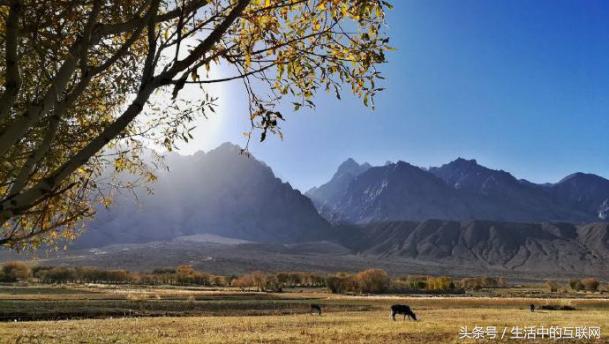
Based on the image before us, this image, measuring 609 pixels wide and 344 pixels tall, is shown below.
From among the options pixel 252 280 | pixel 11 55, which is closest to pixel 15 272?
pixel 252 280

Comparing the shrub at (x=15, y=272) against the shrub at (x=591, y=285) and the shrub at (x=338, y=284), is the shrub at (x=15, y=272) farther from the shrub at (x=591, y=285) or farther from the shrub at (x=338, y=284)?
the shrub at (x=591, y=285)

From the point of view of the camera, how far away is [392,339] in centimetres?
2850

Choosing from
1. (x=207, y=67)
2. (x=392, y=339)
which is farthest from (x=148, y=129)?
(x=392, y=339)

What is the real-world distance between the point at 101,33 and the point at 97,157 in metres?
6.45

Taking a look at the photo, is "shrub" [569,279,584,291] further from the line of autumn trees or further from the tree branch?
the tree branch

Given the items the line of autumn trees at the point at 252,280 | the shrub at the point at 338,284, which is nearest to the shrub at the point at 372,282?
the line of autumn trees at the point at 252,280

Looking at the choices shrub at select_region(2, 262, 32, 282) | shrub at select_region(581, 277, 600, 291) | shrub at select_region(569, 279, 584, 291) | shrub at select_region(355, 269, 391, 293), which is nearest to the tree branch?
shrub at select_region(355, 269, 391, 293)

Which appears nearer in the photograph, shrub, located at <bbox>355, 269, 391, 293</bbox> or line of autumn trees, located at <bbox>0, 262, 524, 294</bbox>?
shrub, located at <bbox>355, 269, 391, 293</bbox>

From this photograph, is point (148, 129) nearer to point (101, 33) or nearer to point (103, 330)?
point (101, 33)

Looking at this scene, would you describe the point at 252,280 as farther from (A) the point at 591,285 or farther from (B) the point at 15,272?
(A) the point at 591,285

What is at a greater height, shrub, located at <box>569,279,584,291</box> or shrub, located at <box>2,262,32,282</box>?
shrub, located at <box>2,262,32,282</box>

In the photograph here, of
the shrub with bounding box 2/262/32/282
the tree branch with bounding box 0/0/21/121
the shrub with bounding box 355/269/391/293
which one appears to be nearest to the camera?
the tree branch with bounding box 0/0/21/121

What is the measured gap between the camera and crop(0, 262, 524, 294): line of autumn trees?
462ft

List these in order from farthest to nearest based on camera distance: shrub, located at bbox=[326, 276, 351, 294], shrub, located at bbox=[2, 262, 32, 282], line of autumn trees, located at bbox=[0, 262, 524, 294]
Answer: line of autumn trees, located at bbox=[0, 262, 524, 294], shrub, located at bbox=[326, 276, 351, 294], shrub, located at bbox=[2, 262, 32, 282]
